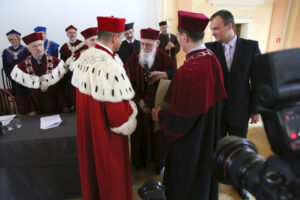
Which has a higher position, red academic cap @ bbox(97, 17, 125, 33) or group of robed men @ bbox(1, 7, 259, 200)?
red academic cap @ bbox(97, 17, 125, 33)

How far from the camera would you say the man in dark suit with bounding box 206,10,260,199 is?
7.11 ft

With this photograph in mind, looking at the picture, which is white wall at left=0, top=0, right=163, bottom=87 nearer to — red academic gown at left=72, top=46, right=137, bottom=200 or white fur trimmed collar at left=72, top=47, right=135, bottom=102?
red academic gown at left=72, top=46, right=137, bottom=200

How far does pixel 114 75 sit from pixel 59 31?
569cm

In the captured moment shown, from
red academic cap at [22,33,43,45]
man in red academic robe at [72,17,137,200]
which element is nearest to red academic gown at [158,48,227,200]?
man in red academic robe at [72,17,137,200]

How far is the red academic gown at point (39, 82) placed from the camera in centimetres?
283

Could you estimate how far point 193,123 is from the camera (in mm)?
1596

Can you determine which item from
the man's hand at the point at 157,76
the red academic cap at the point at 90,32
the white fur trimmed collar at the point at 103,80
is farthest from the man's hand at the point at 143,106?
the red academic cap at the point at 90,32

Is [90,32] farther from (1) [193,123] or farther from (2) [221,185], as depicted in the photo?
(2) [221,185]

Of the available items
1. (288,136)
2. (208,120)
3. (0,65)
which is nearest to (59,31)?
(0,65)

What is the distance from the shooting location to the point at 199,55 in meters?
1.61

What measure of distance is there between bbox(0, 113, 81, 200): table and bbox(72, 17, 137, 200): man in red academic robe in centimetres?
43

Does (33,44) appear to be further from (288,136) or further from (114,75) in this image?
(288,136)

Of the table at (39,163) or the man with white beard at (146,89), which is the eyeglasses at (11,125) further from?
the man with white beard at (146,89)

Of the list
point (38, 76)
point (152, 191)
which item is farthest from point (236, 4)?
point (152, 191)
